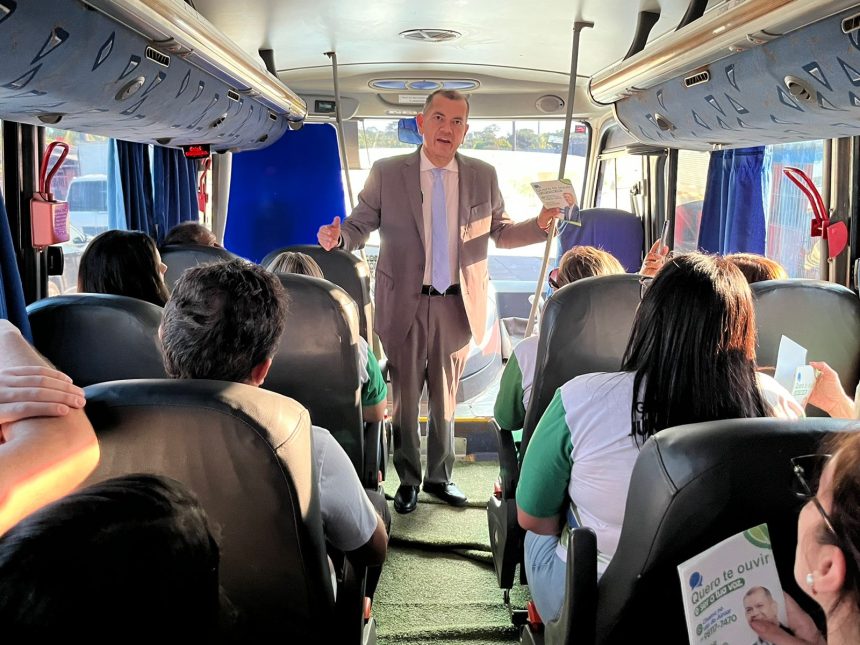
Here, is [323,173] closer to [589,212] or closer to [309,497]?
[589,212]

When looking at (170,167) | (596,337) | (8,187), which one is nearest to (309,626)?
(596,337)

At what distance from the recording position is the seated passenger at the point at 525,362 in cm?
300

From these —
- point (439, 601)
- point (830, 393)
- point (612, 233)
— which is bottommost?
point (439, 601)

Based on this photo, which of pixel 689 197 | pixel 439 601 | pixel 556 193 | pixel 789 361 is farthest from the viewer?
pixel 689 197

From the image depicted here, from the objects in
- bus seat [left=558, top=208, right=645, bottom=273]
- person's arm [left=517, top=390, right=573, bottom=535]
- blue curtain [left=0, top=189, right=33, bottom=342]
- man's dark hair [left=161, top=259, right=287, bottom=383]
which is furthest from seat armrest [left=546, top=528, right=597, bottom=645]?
bus seat [left=558, top=208, right=645, bottom=273]

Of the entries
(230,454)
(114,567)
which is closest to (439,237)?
(230,454)

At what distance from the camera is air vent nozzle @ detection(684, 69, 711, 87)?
8.95 ft

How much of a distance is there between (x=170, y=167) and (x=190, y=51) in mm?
2646

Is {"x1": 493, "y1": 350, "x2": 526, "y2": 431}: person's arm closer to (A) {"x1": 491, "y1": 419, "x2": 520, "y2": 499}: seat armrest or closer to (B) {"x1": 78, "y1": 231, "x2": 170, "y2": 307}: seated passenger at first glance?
(A) {"x1": 491, "y1": 419, "x2": 520, "y2": 499}: seat armrest

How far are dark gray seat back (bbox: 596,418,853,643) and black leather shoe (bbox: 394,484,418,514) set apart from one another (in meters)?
2.83

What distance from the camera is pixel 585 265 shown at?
9.99 feet

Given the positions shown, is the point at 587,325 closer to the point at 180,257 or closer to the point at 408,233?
the point at 408,233

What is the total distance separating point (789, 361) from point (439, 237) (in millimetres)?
2196

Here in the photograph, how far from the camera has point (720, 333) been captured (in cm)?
172
